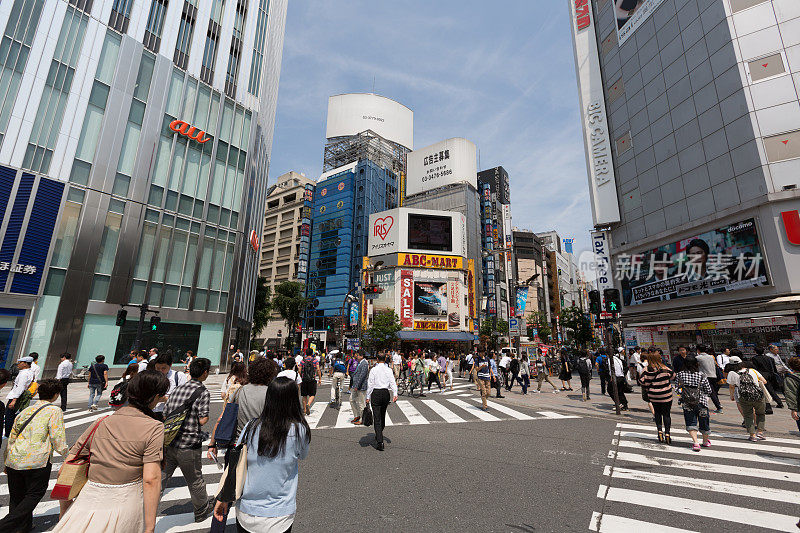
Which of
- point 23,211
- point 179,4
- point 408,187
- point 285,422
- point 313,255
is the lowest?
point 285,422

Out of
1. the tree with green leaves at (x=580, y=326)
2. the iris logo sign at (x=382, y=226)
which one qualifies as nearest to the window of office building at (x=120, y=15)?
the iris logo sign at (x=382, y=226)

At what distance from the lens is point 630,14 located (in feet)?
105

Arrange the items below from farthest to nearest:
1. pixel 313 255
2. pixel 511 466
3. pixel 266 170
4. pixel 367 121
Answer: pixel 367 121 < pixel 313 255 < pixel 266 170 < pixel 511 466

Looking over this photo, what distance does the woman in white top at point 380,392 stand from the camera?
24.2 ft

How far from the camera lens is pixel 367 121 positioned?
7731 centimetres

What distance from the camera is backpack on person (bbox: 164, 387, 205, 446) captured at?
3.97 m

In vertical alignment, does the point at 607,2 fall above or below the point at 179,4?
above

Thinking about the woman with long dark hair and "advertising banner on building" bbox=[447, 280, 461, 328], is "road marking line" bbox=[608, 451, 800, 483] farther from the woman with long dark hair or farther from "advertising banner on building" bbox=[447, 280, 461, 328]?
"advertising banner on building" bbox=[447, 280, 461, 328]

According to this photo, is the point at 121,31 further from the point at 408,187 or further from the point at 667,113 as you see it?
the point at 408,187

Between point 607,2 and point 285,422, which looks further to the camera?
point 607,2

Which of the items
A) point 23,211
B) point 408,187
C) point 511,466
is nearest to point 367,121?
point 408,187

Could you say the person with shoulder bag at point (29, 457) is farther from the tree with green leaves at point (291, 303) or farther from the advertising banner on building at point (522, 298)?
the tree with green leaves at point (291, 303)

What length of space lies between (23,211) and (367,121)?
67.1 meters

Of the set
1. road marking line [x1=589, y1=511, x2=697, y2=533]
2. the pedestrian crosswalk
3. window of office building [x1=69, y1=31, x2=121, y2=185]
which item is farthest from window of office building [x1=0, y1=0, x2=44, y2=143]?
the pedestrian crosswalk
